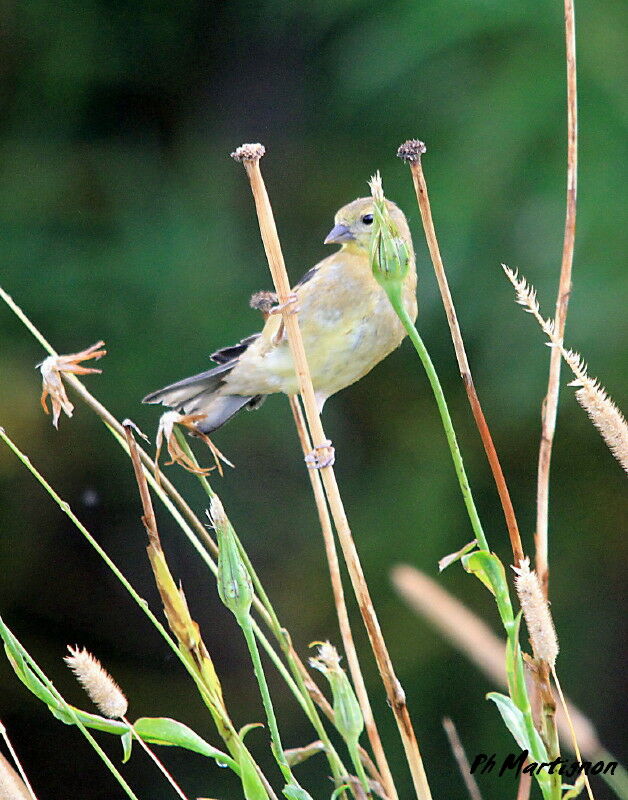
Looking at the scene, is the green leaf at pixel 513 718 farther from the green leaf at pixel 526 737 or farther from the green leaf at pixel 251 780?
the green leaf at pixel 251 780

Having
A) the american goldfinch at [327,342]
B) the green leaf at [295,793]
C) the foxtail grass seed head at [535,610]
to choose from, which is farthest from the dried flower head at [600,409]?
the american goldfinch at [327,342]

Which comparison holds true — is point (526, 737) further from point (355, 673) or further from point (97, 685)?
point (97, 685)

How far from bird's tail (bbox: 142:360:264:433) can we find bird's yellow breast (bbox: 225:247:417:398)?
0.07 feet

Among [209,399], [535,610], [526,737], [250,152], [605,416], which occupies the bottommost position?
[526,737]

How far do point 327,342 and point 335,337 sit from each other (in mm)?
17

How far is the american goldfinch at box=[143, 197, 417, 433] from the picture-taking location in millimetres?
1815

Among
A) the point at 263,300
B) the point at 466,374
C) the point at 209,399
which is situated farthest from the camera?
the point at 209,399

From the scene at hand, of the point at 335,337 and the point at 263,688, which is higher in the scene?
the point at 335,337

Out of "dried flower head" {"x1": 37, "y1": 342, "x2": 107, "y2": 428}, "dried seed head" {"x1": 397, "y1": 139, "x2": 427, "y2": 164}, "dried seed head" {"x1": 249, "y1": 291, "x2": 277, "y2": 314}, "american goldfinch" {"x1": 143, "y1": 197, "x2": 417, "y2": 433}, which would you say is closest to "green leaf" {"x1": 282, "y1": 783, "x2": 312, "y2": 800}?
"dried flower head" {"x1": 37, "y1": 342, "x2": 107, "y2": 428}

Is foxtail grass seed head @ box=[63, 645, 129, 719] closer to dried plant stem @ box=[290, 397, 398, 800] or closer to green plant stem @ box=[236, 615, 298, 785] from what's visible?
green plant stem @ box=[236, 615, 298, 785]

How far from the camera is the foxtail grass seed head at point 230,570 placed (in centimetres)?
81

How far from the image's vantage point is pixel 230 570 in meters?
0.82

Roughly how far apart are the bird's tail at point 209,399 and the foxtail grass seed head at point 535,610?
1134 mm

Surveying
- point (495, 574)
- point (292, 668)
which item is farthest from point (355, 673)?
point (495, 574)
